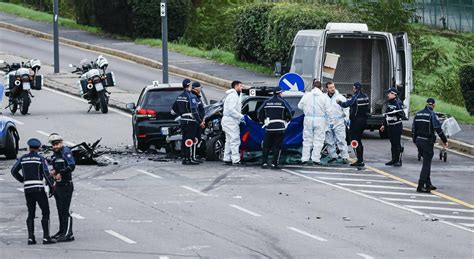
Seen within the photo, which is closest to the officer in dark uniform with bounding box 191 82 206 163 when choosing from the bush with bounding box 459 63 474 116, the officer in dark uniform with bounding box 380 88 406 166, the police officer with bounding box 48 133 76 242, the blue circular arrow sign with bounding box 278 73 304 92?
the blue circular arrow sign with bounding box 278 73 304 92

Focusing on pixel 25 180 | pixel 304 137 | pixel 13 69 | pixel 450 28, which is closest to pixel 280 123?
pixel 304 137

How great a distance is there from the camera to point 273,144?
24547 mm

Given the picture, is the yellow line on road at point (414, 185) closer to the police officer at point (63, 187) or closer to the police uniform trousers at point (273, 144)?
the police uniform trousers at point (273, 144)

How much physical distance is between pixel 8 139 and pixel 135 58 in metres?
23.2

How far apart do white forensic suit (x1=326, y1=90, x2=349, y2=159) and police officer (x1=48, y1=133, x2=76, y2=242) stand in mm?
8591

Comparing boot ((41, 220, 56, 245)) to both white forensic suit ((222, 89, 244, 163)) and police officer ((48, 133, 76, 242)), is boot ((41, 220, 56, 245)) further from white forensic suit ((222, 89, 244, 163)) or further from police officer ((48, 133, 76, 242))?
white forensic suit ((222, 89, 244, 163))

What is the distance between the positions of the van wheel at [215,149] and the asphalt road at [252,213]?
29 centimetres

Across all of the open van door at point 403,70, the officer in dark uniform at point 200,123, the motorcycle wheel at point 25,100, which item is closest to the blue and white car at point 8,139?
the officer in dark uniform at point 200,123

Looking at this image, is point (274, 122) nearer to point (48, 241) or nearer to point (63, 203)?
point (63, 203)

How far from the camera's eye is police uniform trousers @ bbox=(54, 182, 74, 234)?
17500 millimetres

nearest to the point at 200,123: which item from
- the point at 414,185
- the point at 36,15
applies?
the point at 414,185

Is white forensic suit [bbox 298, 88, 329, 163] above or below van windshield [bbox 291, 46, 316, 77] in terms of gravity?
below

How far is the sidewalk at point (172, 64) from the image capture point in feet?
122

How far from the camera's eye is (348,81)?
3188 cm
